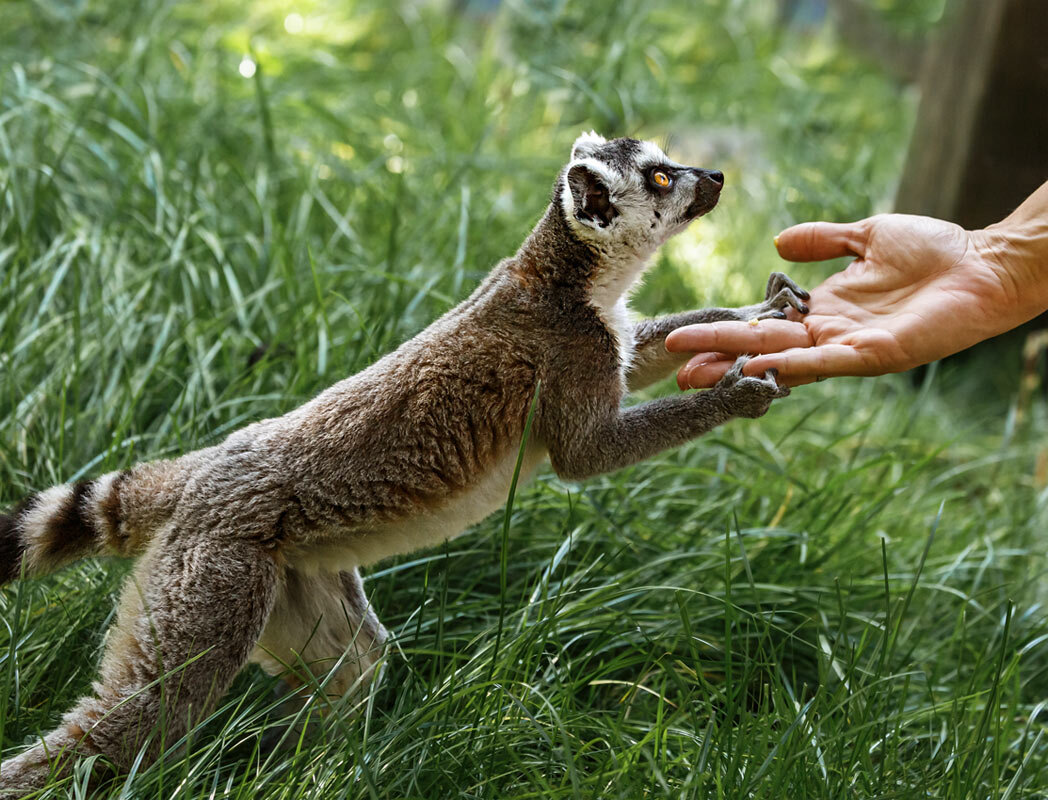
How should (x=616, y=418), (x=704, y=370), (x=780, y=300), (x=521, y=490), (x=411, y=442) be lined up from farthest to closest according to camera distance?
(x=521, y=490) < (x=780, y=300) < (x=704, y=370) < (x=616, y=418) < (x=411, y=442)

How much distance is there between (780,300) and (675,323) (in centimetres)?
35

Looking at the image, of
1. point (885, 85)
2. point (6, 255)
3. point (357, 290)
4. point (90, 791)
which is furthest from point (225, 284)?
point (885, 85)

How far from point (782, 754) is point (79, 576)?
2251mm

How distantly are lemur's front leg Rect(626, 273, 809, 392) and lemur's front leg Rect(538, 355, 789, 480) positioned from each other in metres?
0.32

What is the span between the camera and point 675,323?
343cm

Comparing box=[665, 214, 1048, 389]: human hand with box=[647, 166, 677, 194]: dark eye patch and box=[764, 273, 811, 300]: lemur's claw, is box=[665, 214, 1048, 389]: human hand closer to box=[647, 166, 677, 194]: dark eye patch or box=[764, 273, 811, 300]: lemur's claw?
box=[764, 273, 811, 300]: lemur's claw

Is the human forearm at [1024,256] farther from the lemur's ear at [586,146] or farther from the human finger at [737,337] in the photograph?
the lemur's ear at [586,146]

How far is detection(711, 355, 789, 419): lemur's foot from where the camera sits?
2.98 m

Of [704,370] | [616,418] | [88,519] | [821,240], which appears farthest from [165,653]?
[821,240]

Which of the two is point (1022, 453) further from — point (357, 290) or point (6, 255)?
point (6, 255)

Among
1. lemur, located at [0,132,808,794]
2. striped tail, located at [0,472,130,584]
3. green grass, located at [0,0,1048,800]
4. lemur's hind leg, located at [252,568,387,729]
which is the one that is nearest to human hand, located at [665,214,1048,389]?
lemur, located at [0,132,808,794]

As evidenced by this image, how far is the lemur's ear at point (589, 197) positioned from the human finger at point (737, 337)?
0.42 meters

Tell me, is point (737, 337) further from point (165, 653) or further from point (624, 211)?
point (165, 653)

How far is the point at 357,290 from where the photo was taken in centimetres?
474
